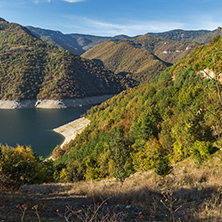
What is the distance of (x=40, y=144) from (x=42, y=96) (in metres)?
107

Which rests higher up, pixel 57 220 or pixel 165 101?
pixel 165 101

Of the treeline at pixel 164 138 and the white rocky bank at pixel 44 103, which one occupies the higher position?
the treeline at pixel 164 138

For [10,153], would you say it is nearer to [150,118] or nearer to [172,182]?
[172,182]

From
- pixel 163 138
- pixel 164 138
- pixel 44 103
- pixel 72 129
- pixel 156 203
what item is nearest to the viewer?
pixel 156 203

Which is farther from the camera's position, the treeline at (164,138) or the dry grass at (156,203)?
the treeline at (164,138)

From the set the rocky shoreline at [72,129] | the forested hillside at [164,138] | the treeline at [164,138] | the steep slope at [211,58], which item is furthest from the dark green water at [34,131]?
the steep slope at [211,58]

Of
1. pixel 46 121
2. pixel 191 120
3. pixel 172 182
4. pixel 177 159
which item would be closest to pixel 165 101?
pixel 191 120

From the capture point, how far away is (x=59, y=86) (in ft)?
630

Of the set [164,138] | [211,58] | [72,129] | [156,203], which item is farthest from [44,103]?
[156,203]

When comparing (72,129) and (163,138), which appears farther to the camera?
(72,129)

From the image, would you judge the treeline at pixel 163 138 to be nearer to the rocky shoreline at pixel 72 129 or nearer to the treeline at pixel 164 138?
the treeline at pixel 164 138

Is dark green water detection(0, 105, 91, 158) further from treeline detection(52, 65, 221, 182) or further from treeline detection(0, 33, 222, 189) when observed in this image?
treeline detection(0, 33, 222, 189)

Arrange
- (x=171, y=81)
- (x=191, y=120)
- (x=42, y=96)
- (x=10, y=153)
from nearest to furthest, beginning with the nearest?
(x=10, y=153) < (x=191, y=120) < (x=171, y=81) < (x=42, y=96)

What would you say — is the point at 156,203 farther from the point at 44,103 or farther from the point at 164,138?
the point at 44,103
